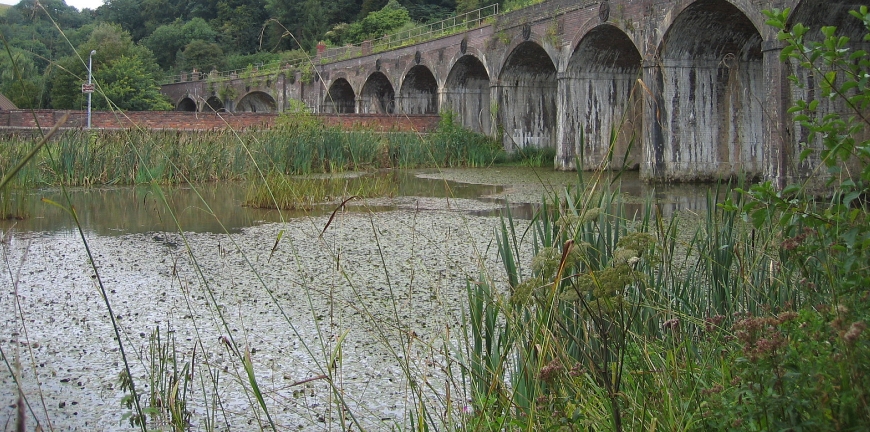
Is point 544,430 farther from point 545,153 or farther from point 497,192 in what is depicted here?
point 545,153

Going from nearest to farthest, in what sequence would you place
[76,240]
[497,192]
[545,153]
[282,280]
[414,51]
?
[282,280] → [76,240] → [497,192] → [545,153] → [414,51]

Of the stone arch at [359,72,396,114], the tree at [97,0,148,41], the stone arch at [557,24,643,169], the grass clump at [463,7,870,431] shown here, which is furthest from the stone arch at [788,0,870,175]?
the tree at [97,0,148,41]

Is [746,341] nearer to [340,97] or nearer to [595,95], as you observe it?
[595,95]

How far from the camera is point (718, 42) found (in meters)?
12.1

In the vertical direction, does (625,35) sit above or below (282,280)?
above

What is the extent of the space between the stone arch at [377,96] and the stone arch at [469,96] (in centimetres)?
524

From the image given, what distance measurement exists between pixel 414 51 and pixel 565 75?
7.86m

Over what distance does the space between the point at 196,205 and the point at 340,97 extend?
67.7ft

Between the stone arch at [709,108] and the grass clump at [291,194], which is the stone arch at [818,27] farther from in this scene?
the grass clump at [291,194]

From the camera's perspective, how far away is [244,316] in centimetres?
400

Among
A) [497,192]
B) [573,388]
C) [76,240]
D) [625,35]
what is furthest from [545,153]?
[573,388]

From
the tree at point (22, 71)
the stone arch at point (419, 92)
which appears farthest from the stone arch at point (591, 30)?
the tree at point (22, 71)

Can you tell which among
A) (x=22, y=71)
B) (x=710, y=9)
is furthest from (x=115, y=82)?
(x=22, y=71)

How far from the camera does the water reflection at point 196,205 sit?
24.0 feet
